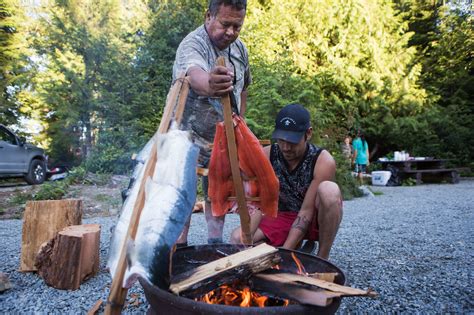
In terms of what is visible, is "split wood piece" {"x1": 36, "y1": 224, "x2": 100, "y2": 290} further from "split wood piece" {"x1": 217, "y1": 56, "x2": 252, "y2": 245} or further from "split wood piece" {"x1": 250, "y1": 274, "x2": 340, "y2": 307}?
"split wood piece" {"x1": 250, "y1": 274, "x2": 340, "y2": 307}

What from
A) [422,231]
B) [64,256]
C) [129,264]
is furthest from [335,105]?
[129,264]

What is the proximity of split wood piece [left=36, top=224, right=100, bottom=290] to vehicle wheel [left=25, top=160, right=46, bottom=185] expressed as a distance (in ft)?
29.4

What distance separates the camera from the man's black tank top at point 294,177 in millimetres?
2598

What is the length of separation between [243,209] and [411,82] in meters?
15.0

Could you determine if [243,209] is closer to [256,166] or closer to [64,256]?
[256,166]

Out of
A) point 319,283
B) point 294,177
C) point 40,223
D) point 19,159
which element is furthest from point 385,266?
point 19,159

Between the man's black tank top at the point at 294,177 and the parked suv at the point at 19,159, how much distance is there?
9441 millimetres

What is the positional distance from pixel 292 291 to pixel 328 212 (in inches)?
41.7

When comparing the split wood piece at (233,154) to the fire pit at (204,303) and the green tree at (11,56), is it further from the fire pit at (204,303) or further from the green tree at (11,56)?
the green tree at (11,56)

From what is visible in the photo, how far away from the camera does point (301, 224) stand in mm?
2428

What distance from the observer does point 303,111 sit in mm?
2348

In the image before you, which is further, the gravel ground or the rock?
the rock

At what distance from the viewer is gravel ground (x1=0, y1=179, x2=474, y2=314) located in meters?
2.32

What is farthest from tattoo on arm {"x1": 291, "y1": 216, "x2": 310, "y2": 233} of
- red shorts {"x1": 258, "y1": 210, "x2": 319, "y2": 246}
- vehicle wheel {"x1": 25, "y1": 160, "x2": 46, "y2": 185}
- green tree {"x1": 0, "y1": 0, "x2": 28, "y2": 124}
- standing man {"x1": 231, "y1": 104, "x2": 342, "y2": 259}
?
green tree {"x1": 0, "y1": 0, "x2": 28, "y2": 124}
